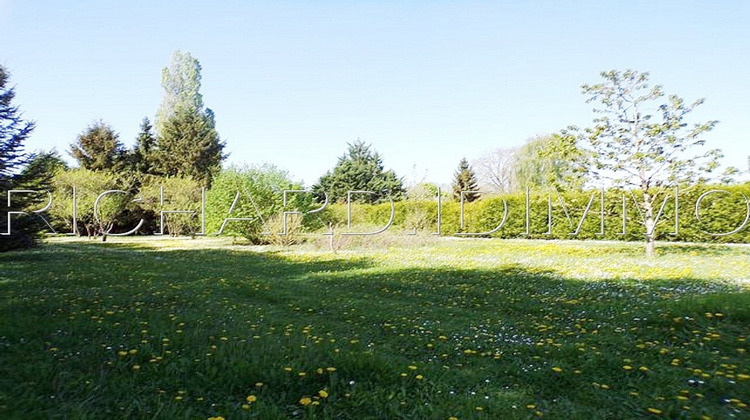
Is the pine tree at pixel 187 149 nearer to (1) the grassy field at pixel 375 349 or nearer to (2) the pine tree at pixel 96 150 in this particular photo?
(2) the pine tree at pixel 96 150

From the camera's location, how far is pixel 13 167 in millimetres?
13992

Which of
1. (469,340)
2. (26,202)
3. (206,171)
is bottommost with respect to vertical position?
(469,340)

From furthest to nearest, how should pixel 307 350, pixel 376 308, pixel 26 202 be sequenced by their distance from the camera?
pixel 26 202 < pixel 376 308 < pixel 307 350

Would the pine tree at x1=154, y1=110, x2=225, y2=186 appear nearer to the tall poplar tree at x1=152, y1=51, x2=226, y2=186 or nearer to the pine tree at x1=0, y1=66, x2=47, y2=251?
the tall poplar tree at x1=152, y1=51, x2=226, y2=186

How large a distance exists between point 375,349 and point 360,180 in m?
34.7

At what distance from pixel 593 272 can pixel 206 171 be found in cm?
3534

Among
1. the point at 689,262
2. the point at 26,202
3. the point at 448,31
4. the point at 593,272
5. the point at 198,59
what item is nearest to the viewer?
the point at 593,272

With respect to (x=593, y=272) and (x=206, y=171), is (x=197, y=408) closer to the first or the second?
(x=593, y=272)

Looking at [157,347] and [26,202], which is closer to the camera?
[157,347]

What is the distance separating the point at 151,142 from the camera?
3803cm

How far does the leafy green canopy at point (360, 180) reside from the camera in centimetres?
3841

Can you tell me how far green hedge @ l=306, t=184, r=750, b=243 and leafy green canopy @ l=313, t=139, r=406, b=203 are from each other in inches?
352

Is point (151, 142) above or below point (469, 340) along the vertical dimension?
above

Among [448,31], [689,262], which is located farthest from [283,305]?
[689,262]
